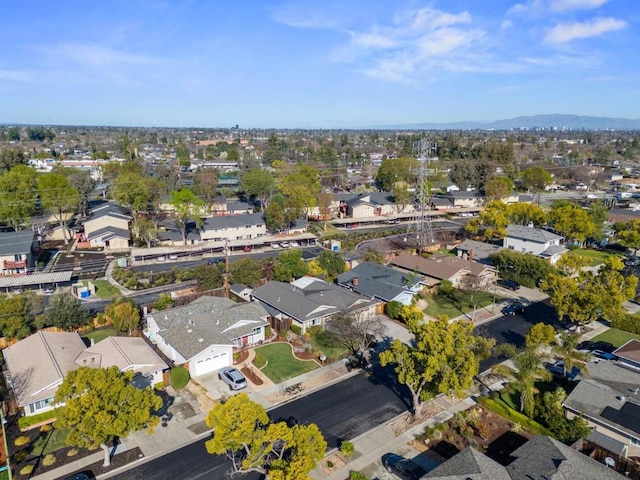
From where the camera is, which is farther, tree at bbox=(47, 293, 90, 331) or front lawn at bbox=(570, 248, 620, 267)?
front lawn at bbox=(570, 248, 620, 267)

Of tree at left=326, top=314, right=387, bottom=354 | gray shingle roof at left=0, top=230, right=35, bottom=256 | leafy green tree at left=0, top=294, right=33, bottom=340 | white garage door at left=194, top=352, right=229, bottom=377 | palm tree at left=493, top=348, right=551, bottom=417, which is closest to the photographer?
palm tree at left=493, top=348, right=551, bottom=417

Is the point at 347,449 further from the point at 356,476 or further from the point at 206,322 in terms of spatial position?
the point at 206,322

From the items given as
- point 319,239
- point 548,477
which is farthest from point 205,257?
point 548,477

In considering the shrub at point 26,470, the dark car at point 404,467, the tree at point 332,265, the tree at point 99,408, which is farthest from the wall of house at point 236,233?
the dark car at point 404,467

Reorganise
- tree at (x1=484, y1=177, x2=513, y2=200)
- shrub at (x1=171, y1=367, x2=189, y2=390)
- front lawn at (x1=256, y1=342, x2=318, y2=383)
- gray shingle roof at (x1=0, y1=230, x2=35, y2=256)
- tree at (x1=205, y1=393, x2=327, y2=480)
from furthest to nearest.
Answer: tree at (x1=484, y1=177, x2=513, y2=200) → gray shingle roof at (x1=0, y1=230, x2=35, y2=256) → front lawn at (x1=256, y1=342, x2=318, y2=383) → shrub at (x1=171, y1=367, x2=189, y2=390) → tree at (x1=205, y1=393, x2=327, y2=480)

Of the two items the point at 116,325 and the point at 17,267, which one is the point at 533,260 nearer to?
Result: the point at 116,325

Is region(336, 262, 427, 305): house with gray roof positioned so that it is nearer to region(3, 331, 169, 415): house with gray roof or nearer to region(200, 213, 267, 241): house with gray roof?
region(3, 331, 169, 415): house with gray roof

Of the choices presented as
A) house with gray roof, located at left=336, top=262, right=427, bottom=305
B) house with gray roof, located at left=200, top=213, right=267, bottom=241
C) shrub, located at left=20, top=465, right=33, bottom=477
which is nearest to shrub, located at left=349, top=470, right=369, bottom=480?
shrub, located at left=20, top=465, right=33, bottom=477
